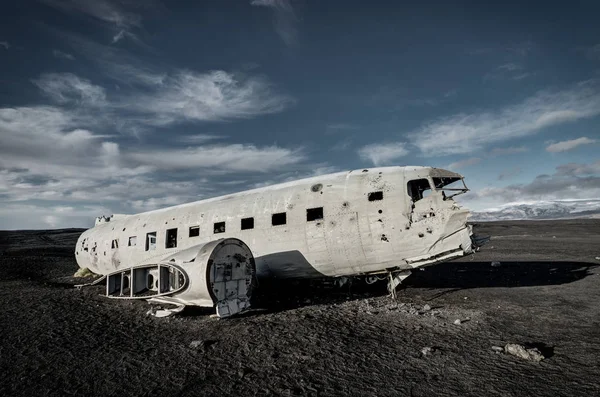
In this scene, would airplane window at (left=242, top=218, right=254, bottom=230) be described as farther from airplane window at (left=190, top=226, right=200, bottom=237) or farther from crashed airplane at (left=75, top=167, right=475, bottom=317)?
airplane window at (left=190, top=226, right=200, bottom=237)

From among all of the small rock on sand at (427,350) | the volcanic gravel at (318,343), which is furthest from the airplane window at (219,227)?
the small rock on sand at (427,350)

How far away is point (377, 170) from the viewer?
12.1 meters

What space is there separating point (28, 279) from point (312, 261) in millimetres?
17727

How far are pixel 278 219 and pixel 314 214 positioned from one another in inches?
58.6

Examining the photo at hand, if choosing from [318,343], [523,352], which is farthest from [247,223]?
[523,352]

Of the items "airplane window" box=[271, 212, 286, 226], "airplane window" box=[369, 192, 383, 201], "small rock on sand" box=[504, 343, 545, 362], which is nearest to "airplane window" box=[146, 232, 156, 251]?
"airplane window" box=[271, 212, 286, 226]

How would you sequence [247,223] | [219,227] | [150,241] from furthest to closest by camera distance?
[150,241], [219,227], [247,223]

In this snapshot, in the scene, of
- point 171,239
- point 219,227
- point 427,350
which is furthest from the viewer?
point 171,239

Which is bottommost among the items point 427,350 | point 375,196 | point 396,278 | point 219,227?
point 427,350

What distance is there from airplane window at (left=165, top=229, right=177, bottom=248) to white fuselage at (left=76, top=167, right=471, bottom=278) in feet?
0.26

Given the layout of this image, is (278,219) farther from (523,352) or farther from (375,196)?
(523,352)

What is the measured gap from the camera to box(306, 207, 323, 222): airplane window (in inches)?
460

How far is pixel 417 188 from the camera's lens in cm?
1160

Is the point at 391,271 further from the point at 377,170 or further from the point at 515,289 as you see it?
the point at 515,289
